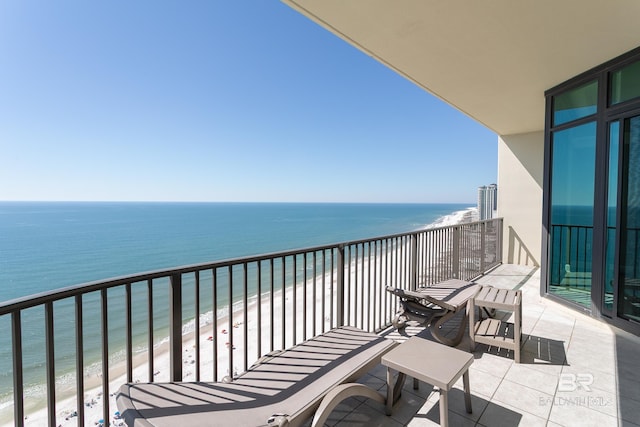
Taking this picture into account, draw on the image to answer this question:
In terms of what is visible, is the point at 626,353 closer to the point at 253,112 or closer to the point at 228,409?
the point at 228,409

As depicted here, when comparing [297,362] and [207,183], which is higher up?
[207,183]

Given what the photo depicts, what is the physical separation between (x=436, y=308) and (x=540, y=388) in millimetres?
948

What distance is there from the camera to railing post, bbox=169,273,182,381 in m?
1.54

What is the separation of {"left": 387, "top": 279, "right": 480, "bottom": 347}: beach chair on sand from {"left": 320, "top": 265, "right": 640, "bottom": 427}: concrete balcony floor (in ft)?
0.56

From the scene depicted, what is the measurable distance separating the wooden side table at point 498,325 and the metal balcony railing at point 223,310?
2.88 ft

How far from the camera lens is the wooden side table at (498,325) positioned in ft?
7.84

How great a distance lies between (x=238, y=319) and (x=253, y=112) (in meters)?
21.5

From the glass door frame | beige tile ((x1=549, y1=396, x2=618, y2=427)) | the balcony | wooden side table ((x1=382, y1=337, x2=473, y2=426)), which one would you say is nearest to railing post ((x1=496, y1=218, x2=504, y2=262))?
the balcony

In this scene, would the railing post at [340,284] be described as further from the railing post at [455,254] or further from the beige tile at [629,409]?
the railing post at [455,254]

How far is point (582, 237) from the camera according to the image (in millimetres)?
3574

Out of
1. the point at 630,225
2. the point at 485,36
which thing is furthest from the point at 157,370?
the point at 630,225

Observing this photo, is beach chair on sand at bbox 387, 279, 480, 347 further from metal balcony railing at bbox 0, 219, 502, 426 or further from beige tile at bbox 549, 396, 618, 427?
beige tile at bbox 549, 396, 618, 427

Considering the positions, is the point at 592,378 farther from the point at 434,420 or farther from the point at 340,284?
the point at 340,284

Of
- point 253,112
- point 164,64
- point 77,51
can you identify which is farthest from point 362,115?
point 77,51
